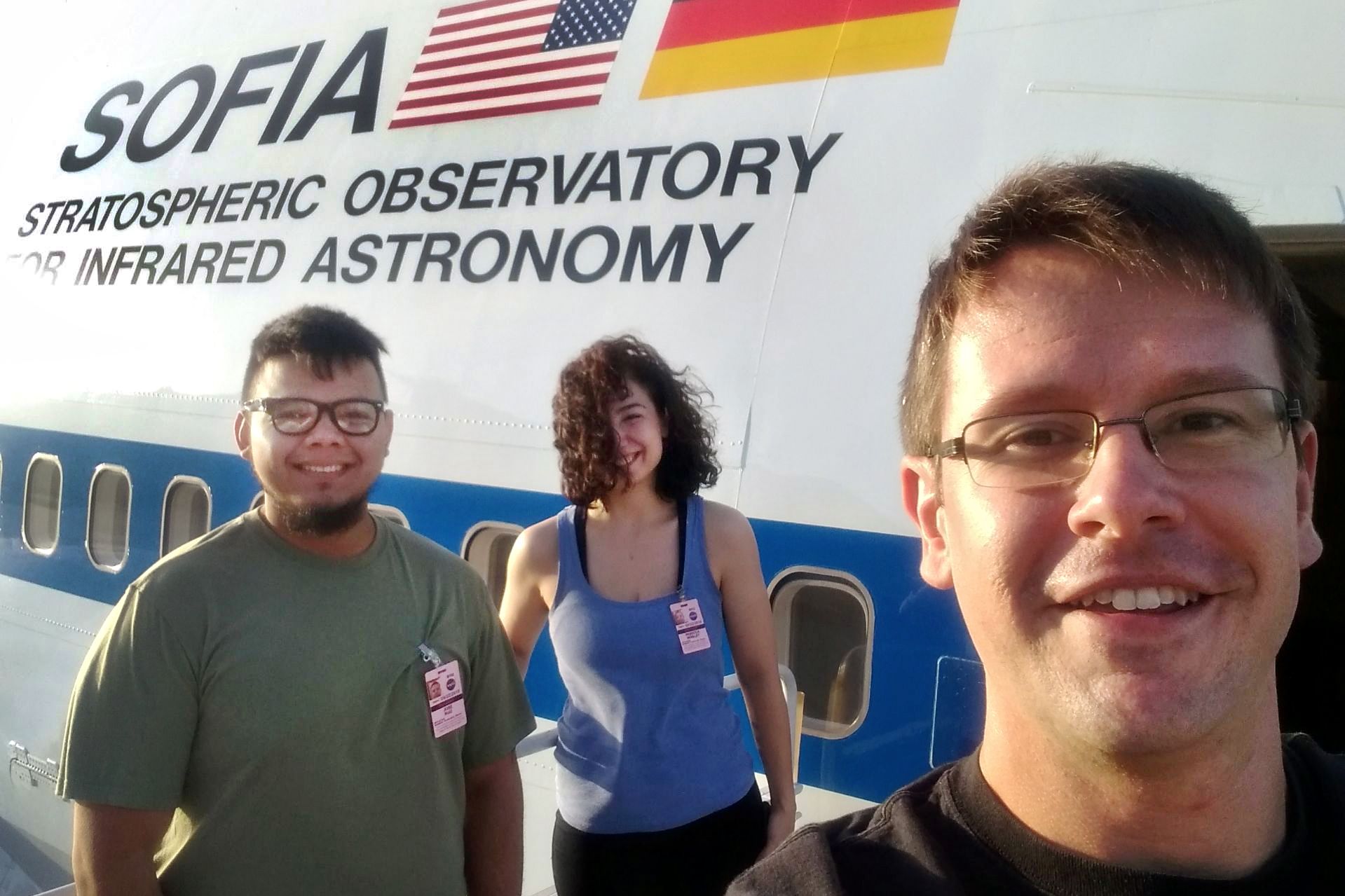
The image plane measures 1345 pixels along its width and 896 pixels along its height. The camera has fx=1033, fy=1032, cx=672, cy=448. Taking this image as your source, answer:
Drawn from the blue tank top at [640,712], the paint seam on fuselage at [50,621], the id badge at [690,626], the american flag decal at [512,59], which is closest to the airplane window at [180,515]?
the paint seam on fuselage at [50,621]

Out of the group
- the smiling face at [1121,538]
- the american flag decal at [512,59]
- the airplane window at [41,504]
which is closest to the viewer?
the smiling face at [1121,538]

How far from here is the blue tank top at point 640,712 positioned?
87.4 inches

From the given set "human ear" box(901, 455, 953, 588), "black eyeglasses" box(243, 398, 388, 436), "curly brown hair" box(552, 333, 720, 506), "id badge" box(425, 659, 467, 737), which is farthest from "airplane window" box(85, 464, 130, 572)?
"human ear" box(901, 455, 953, 588)

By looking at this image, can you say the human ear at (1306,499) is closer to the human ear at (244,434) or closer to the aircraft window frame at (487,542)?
the human ear at (244,434)

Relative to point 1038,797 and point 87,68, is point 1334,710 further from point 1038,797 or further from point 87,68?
point 87,68

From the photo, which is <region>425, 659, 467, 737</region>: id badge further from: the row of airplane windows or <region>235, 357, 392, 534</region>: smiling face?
the row of airplane windows

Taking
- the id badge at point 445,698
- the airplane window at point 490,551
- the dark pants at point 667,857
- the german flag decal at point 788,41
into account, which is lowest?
the dark pants at point 667,857

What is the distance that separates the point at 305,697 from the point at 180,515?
110 inches

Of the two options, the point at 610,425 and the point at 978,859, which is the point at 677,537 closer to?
the point at 610,425

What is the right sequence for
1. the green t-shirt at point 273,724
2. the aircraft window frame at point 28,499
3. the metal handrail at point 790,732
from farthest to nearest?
the aircraft window frame at point 28,499
the metal handrail at point 790,732
the green t-shirt at point 273,724

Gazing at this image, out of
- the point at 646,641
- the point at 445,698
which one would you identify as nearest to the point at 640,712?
the point at 646,641

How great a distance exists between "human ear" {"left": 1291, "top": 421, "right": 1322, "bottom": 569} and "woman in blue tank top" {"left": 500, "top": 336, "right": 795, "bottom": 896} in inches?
50.5

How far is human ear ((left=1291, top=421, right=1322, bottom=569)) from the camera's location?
3.85 feet

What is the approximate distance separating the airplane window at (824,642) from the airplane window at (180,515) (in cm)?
271
